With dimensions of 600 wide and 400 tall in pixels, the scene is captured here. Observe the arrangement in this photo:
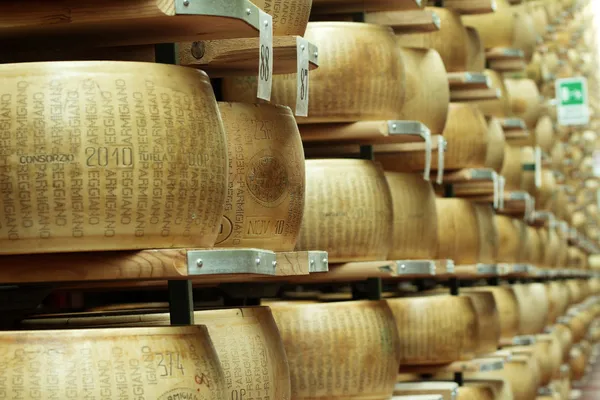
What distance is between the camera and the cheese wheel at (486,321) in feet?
16.2

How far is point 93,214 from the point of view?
187 cm

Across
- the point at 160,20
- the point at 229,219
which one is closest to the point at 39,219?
the point at 160,20

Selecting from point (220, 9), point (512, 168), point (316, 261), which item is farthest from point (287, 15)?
point (512, 168)

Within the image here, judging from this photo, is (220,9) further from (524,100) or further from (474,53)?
(524,100)

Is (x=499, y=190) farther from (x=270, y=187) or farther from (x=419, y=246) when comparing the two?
(x=270, y=187)

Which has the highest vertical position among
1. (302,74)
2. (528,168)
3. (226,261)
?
(302,74)

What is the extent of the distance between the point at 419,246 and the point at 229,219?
4.76ft

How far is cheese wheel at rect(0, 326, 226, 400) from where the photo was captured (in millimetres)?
1811

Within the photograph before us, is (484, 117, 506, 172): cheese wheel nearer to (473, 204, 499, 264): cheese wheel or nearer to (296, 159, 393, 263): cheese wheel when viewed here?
(473, 204, 499, 264): cheese wheel

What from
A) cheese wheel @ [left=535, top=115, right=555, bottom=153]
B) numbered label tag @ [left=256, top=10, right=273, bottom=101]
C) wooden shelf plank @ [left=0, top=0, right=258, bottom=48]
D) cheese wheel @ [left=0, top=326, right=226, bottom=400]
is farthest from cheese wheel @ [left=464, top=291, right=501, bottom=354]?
cheese wheel @ [left=535, top=115, right=555, bottom=153]

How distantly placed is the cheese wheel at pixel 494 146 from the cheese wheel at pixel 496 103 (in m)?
0.39

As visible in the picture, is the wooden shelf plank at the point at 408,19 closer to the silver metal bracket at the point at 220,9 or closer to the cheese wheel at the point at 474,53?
the cheese wheel at the point at 474,53

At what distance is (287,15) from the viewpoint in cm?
257

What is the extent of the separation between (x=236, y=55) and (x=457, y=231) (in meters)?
2.37
